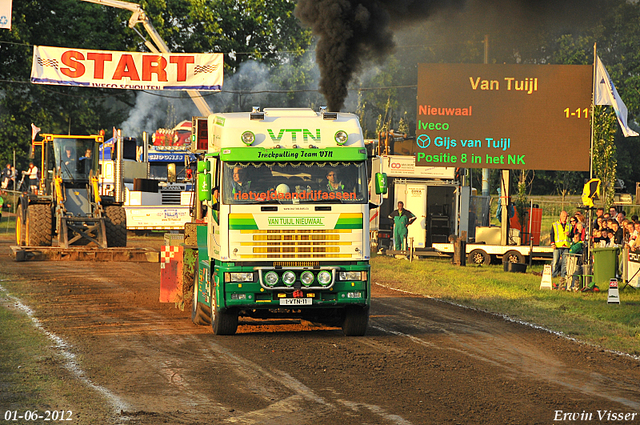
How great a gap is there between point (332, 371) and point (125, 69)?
2316 cm

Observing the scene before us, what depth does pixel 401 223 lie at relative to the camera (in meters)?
→ 26.8

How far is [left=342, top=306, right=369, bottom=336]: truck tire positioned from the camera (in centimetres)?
1194

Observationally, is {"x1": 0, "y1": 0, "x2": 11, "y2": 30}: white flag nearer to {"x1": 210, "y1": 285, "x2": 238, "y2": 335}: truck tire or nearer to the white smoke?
the white smoke

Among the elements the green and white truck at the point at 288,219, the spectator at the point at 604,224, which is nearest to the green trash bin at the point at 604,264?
the spectator at the point at 604,224

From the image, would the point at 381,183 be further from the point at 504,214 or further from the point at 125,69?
the point at 125,69

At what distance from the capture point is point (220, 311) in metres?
11.6

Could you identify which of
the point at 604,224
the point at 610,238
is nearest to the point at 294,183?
the point at 610,238

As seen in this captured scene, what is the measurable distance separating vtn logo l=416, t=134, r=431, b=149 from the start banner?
34.7 feet

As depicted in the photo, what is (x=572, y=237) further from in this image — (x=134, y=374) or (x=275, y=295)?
(x=134, y=374)

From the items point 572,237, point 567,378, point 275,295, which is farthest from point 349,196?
point 572,237

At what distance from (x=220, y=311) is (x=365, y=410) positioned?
14.1 ft

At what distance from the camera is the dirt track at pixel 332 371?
775 centimetres

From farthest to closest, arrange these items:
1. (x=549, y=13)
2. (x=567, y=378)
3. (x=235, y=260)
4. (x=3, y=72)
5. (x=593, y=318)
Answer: (x=3, y=72) < (x=549, y=13) < (x=593, y=318) < (x=235, y=260) < (x=567, y=378)

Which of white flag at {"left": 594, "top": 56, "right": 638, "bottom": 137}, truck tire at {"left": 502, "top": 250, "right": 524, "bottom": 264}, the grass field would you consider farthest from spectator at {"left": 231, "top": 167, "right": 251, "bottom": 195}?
truck tire at {"left": 502, "top": 250, "right": 524, "bottom": 264}
